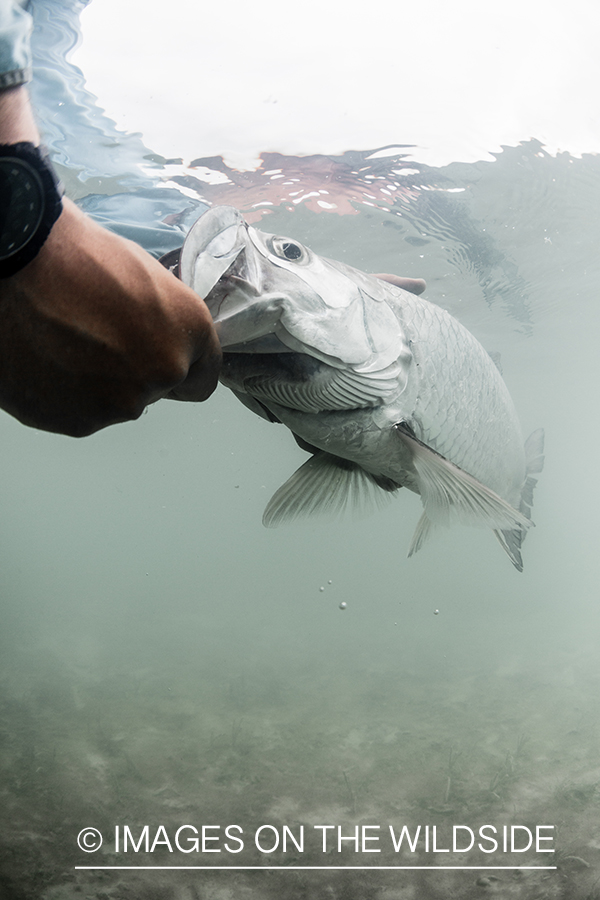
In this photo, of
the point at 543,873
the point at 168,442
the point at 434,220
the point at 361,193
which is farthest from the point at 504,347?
the point at 168,442

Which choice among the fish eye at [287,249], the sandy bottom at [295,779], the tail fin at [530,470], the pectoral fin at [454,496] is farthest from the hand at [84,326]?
the sandy bottom at [295,779]

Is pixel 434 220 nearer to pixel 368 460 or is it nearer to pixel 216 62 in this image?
pixel 216 62

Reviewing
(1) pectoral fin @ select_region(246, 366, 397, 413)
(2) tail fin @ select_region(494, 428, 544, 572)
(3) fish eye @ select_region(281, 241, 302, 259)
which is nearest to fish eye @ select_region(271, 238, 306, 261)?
(3) fish eye @ select_region(281, 241, 302, 259)

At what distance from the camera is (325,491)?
324 centimetres

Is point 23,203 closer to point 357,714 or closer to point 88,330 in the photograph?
point 88,330

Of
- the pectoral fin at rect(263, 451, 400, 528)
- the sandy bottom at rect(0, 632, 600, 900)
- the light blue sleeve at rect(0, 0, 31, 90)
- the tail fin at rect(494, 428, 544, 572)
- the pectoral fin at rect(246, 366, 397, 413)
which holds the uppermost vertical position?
the light blue sleeve at rect(0, 0, 31, 90)

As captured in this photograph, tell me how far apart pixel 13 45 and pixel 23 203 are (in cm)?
26

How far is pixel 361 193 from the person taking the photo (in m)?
Answer: 9.13

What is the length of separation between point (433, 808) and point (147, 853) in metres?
3.01

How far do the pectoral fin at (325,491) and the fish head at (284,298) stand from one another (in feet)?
3.11
